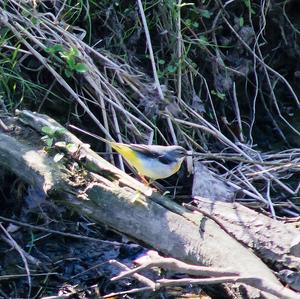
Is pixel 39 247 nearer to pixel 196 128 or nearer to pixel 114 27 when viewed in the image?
pixel 196 128

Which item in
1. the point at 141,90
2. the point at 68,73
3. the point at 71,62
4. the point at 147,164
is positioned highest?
the point at 71,62

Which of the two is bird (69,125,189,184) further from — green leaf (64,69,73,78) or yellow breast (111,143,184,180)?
green leaf (64,69,73,78)

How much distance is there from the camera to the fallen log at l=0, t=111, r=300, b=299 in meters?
4.38

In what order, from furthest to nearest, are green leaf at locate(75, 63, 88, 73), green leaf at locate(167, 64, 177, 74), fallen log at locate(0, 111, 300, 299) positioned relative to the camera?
1. green leaf at locate(167, 64, 177, 74)
2. green leaf at locate(75, 63, 88, 73)
3. fallen log at locate(0, 111, 300, 299)

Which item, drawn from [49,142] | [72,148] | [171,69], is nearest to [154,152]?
[72,148]

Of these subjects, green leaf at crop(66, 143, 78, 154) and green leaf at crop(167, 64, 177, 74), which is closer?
green leaf at crop(66, 143, 78, 154)

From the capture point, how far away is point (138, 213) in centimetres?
454

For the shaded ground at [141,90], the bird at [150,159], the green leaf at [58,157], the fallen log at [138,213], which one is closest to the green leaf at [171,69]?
the shaded ground at [141,90]

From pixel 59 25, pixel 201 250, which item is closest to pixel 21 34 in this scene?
pixel 59 25

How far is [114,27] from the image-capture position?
6.64 metres

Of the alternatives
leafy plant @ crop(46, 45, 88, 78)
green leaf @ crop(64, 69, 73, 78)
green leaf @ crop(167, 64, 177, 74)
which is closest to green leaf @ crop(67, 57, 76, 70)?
leafy plant @ crop(46, 45, 88, 78)

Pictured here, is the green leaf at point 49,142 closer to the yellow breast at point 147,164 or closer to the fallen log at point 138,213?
the fallen log at point 138,213

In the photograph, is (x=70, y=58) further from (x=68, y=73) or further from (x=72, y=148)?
(x=72, y=148)

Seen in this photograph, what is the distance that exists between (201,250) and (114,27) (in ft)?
9.20
